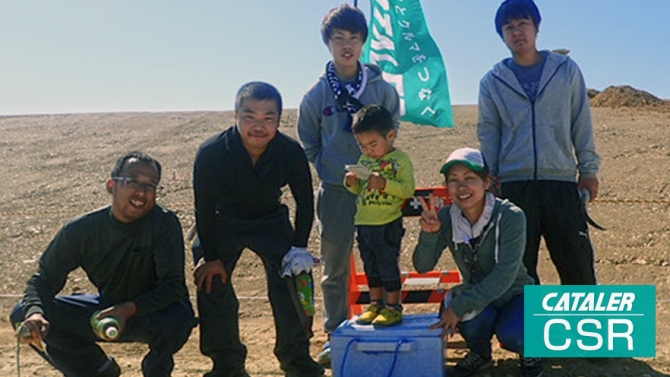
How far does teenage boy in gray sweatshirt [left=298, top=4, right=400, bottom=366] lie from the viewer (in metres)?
4.66

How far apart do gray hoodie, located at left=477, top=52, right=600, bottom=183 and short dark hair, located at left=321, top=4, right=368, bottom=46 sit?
2.66 ft

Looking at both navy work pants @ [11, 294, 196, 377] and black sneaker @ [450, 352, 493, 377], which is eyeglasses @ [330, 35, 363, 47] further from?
black sneaker @ [450, 352, 493, 377]

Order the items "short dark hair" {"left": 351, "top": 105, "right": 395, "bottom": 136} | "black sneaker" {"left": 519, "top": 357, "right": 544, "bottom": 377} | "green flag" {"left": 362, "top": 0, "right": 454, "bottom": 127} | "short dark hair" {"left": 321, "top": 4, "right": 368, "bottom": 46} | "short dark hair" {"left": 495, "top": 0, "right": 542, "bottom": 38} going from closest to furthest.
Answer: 1. "short dark hair" {"left": 351, "top": 105, "right": 395, "bottom": 136}
2. "black sneaker" {"left": 519, "top": 357, "right": 544, "bottom": 377}
3. "short dark hair" {"left": 495, "top": 0, "right": 542, "bottom": 38}
4. "short dark hair" {"left": 321, "top": 4, "right": 368, "bottom": 46}
5. "green flag" {"left": 362, "top": 0, "right": 454, "bottom": 127}

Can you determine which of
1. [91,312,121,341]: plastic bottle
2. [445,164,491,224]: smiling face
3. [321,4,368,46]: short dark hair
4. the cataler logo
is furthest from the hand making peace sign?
[91,312,121,341]: plastic bottle

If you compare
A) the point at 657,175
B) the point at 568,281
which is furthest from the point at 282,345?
the point at 657,175

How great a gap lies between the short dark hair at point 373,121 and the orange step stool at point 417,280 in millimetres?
539

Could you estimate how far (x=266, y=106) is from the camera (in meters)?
4.29

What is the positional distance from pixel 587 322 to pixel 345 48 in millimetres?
2105

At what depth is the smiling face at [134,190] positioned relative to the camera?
4250mm

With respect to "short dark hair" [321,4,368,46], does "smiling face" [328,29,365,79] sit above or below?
below

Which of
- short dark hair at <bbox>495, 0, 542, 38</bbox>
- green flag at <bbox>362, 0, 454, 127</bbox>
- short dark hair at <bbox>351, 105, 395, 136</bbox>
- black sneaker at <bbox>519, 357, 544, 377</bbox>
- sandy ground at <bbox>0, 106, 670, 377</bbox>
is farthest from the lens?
green flag at <bbox>362, 0, 454, 127</bbox>

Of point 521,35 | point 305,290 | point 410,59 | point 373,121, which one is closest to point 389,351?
point 305,290

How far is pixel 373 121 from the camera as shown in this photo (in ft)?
13.7

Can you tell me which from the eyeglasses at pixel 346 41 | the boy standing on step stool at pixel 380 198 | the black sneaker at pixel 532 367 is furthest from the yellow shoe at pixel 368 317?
the eyeglasses at pixel 346 41
